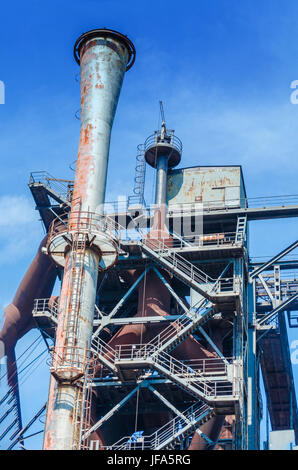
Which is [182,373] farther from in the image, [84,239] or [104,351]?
[84,239]

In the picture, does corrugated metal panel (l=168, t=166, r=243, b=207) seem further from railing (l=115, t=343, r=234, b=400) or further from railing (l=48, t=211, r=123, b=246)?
railing (l=115, t=343, r=234, b=400)

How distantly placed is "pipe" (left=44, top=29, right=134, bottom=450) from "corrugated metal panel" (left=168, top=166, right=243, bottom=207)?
6.73 meters

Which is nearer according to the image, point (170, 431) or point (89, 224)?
point (89, 224)

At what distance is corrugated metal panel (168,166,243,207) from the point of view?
49281 mm

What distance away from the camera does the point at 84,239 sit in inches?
1599

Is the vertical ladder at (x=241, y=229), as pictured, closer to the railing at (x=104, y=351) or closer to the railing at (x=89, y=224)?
the railing at (x=89, y=224)

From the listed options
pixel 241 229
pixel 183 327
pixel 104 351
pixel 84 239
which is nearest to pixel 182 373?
pixel 183 327

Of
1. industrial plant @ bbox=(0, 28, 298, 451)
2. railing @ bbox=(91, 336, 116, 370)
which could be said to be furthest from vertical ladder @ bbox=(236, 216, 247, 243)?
railing @ bbox=(91, 336, 116, 370)

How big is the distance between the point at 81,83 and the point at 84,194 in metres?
6.48

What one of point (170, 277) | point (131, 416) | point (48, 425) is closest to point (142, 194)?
point (170, 277)

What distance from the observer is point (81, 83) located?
150 feet

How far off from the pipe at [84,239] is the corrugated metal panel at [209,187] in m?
6.73

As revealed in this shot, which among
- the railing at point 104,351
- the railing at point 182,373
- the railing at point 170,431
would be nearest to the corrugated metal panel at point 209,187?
the railing at point 104,351

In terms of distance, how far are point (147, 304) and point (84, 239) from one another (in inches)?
287
